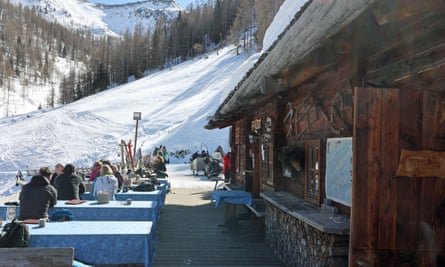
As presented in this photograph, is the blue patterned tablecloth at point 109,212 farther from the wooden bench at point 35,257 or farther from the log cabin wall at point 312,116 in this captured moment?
the wooden bench at point 35,257

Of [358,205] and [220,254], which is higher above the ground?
[358,205]

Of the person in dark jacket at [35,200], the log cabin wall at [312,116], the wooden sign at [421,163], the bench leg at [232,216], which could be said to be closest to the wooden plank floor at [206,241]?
the bench leg at [232,216]

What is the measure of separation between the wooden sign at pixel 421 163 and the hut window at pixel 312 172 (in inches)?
109

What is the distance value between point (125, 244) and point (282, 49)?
245 centimetres

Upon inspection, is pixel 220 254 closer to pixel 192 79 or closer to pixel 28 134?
pixel 28 134

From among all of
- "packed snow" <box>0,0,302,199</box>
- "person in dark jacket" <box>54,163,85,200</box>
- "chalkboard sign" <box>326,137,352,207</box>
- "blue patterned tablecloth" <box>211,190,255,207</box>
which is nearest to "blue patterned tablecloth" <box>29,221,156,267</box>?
"chalkboard sign" <box>326,137,352,207</box>

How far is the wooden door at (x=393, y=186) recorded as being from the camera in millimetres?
2824

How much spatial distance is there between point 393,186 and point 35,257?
8.46ft

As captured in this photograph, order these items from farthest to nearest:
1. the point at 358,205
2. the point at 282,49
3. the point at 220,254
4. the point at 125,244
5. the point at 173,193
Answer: the point at 173,193 → the point at 220,254 → the point at 125,244 → the point at 282,49 → the point at 358,205

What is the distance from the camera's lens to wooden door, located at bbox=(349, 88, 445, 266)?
2.82 metres

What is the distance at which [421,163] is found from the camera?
2865 millimetres

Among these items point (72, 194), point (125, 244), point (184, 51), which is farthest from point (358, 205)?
point (184, 51)

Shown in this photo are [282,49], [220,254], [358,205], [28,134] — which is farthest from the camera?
[28,134]

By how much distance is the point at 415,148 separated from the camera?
9.55ft
